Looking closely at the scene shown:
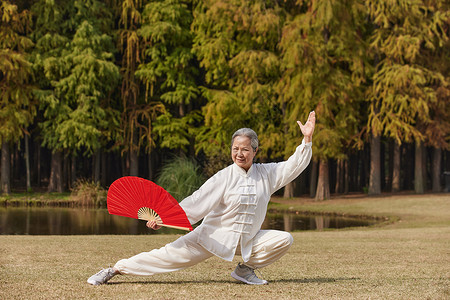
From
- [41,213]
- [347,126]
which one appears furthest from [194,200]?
[347,126]

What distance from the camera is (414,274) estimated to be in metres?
7.30

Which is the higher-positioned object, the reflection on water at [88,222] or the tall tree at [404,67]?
the tall tree at [404,67]

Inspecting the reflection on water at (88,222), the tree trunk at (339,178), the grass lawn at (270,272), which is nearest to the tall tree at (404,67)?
the tree trunk at (339,178)

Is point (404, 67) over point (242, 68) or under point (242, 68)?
under

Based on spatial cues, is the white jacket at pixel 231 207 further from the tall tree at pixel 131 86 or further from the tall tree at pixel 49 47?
the tall tree at pixel 131 86

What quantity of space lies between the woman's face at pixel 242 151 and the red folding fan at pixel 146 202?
75cm

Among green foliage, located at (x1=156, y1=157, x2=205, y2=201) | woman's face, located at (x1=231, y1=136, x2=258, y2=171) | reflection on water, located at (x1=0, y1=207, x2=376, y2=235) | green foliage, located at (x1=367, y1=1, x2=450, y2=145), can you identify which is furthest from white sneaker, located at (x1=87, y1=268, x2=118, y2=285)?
green foliage, located at (x1=367, y1=1, x2=450, y2=145)

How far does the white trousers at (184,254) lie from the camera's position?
19.6 ft

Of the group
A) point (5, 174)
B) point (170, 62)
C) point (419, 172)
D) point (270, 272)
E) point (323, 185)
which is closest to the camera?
point (270, 272)

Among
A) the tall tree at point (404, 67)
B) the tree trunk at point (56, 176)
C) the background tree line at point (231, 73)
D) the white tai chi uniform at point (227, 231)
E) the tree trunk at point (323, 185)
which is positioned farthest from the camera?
the tree trunk at point (56, 176)

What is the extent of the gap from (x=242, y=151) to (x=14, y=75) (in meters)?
21.8

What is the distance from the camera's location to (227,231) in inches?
235

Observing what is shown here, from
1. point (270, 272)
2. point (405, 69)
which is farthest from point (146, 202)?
point (405, 69)

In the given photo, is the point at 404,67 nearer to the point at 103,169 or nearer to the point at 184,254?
the point at 103,169
